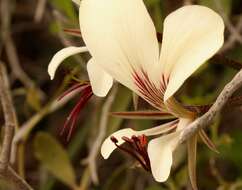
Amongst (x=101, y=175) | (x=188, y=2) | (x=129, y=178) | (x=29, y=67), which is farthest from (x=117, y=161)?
(x=188, y=2)

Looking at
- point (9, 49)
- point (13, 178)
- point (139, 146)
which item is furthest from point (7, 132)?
point (9, 49)

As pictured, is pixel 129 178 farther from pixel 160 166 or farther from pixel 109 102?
pixel 160 166

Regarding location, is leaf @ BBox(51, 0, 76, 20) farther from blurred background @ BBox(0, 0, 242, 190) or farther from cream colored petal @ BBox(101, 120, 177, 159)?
cream colored petal @ BBox(101, 120, 177, 159)

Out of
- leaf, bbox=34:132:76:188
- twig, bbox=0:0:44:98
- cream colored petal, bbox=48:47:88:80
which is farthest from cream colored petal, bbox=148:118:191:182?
twig, bbox=0:0:44:98

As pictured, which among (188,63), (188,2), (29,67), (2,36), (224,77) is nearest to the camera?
(188,63)

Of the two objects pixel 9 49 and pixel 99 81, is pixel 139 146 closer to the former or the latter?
pixel 99 81
